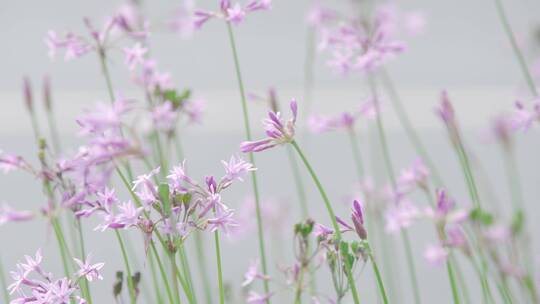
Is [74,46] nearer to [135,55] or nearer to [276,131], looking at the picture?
[135,55]

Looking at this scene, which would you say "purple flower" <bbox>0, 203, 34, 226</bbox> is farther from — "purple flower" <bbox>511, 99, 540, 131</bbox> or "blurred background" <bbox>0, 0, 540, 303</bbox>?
"blurred background" <bbox>0, 0, 540, 303</bbox>

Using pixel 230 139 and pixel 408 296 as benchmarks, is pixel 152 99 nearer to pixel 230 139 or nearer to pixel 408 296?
pixel 408 296

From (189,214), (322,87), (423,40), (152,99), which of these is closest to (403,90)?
(322,87)

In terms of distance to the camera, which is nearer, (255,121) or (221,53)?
(255,121)

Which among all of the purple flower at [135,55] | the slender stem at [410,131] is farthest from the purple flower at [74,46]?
the slender stem at [410,131]

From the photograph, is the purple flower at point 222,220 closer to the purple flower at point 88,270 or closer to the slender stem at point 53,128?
the purple flower at point 88,270

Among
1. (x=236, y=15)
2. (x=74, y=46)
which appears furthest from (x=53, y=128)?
(x=236, y=15)

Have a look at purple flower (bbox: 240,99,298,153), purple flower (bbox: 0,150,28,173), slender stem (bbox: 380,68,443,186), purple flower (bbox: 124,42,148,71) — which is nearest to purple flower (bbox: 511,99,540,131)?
slender stem (bbox: 380,68,443,186)
